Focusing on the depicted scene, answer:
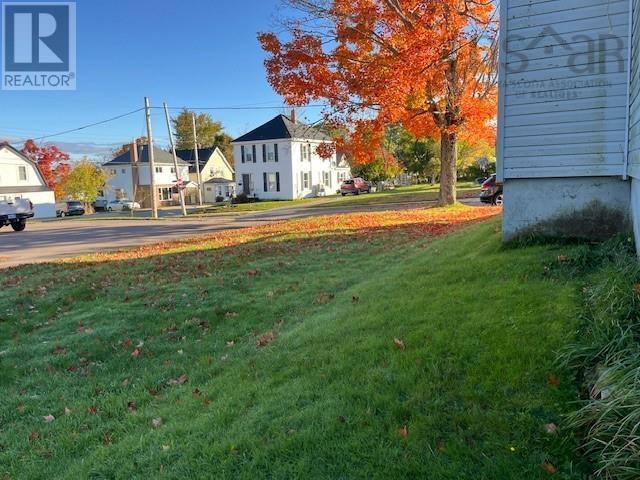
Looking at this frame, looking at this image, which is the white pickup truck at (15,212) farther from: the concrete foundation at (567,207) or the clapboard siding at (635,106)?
the clapboard siding at (635,106)

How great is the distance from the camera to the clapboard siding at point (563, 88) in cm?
597

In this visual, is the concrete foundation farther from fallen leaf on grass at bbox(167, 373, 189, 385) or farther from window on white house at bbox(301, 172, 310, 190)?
window on white house at bbox(301, 172, 310, 190)

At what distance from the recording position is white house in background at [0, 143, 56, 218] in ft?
150

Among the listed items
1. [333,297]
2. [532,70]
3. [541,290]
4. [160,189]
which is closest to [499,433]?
[541,290]

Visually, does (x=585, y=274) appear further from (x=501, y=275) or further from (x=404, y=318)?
(x=404, y=318)

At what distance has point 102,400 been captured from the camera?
4.59m

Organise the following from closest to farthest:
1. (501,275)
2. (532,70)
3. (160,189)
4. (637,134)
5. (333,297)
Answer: (637,134) → (501,275) → (532,70) → (333,297) → (160,189)

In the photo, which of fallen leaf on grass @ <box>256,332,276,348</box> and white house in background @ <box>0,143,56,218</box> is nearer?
fallen leaf on grass @ <box>256,332,276,348</box>

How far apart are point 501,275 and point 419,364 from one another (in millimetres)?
2159

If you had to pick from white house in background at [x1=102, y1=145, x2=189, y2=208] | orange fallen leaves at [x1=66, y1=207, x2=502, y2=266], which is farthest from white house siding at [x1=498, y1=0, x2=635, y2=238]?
white house in background at [x1=102, y1=145, x2=189, y2=208]

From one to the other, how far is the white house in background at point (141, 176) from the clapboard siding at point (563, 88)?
5566cm

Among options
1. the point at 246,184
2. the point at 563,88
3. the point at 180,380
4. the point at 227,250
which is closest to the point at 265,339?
Answer: the point at 180,380

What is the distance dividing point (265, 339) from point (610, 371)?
3596mm

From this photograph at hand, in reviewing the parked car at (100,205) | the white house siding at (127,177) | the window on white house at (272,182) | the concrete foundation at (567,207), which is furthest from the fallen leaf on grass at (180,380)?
the parked car at (100,205)
